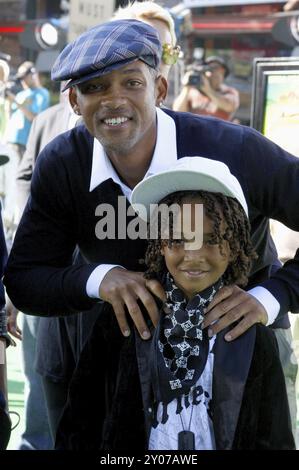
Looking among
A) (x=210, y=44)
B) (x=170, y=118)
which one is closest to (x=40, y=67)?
(x=210, y=44)

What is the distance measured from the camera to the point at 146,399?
2.19m

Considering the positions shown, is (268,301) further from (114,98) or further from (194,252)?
(114,98)

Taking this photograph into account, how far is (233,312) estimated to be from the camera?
88.0 inches

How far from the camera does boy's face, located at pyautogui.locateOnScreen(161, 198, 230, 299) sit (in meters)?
2.19

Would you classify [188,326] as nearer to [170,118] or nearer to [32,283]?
[32,283]

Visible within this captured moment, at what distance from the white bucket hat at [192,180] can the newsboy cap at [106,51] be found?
321 mm

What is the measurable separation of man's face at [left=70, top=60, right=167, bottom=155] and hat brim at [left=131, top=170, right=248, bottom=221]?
21 centimetres

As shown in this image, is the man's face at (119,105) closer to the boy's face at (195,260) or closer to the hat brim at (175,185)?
the hat brim at (175,185)

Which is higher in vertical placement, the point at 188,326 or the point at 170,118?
the point at 170,118

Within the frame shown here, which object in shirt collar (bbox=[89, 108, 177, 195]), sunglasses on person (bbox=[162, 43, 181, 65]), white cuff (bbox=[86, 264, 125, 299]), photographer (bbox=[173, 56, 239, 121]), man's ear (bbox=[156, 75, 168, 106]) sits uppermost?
photographer (bbox=[173, 56, 239, 121])

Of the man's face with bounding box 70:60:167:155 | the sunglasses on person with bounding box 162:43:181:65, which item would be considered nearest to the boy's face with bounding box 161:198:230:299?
the man's face with bounding box 70:60:167:155

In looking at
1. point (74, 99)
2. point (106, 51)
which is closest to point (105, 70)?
point (106, 51)

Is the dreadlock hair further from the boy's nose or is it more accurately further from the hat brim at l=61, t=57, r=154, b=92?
the hat brim at l=61, t=57, r=154, b=92
